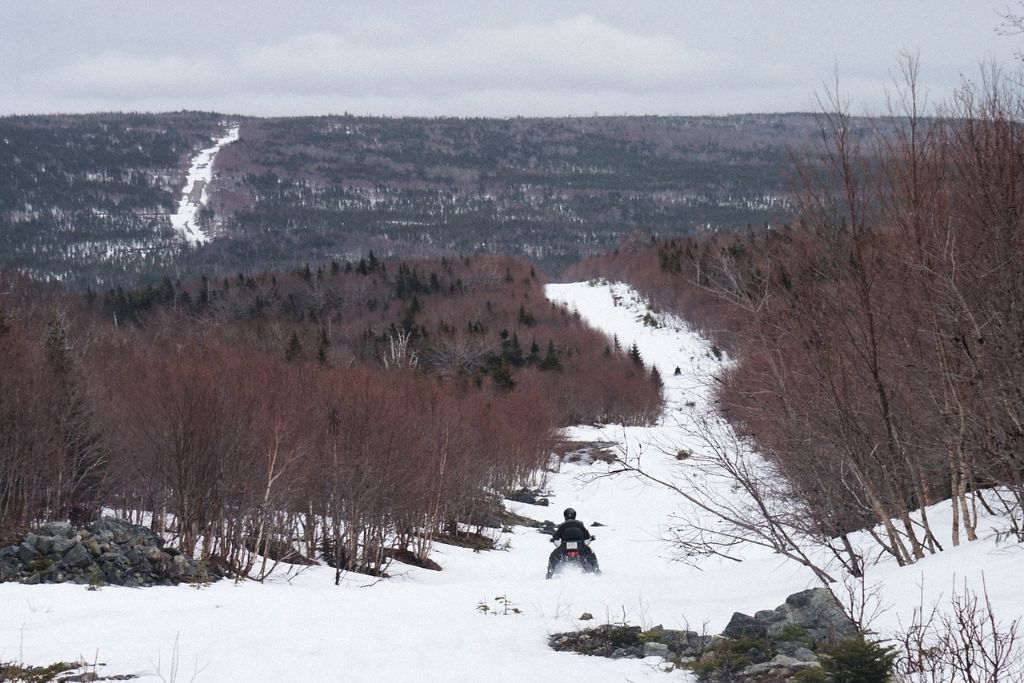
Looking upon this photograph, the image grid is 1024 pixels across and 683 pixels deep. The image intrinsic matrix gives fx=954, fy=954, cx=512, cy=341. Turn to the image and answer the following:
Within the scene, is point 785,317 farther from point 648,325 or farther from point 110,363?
point 648,325

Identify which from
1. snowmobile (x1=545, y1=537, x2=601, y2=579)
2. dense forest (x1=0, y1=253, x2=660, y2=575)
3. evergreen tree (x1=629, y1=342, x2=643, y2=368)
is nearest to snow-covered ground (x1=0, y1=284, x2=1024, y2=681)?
snowmobile (x1=545, y1=537, x2=601, y2=579)

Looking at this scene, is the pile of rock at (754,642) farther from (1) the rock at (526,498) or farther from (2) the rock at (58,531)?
(1) the rock at (526,498)

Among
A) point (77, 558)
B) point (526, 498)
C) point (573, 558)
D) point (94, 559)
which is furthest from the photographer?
point (526, 498)

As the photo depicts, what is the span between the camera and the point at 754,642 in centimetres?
897

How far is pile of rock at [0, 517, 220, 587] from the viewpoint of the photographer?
1609 centimetres

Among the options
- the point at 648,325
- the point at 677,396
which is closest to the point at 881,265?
the point at 677,396

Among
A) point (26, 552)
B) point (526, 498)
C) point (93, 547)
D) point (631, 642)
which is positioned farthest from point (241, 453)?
point (526, 498)

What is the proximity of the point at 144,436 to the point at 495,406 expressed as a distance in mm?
28479

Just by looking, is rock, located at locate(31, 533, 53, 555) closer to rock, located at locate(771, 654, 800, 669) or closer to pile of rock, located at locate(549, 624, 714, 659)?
pile of rock, located at locate(549, 624, 714, 659)

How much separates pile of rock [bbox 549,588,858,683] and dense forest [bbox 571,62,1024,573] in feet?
5.90

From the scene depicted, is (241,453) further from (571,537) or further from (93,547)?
(571,537)

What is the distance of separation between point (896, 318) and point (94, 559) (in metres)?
13.8

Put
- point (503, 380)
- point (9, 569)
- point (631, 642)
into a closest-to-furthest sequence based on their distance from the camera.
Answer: point (631, 642) → point (9, 569) → point (503, 380)

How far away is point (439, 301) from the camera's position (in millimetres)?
122750
